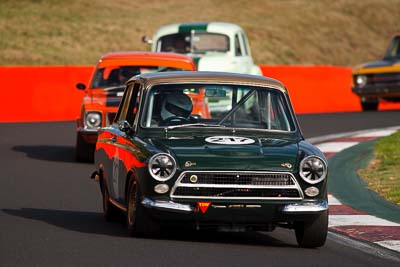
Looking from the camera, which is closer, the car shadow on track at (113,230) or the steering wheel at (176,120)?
the car shadow on track at (113,230)

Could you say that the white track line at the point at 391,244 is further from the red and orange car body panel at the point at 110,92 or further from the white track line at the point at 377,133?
the white track line at the point at 377,133

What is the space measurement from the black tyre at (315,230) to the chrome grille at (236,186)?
26 cm

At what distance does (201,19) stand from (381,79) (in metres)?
19.4

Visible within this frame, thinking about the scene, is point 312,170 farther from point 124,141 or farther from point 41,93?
point 41,93

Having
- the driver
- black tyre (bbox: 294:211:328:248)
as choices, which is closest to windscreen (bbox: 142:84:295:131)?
the driver

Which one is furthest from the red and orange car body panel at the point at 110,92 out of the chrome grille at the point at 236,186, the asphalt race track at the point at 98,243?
the chrome grille at the point at 236,186

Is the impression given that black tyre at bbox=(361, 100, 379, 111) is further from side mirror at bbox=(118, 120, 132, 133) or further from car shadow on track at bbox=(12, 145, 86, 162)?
side mirror at bbox=(118, 120, 132, 133)

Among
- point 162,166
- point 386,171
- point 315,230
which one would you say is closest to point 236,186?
point 162,166

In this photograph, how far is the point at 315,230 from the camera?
10.2m

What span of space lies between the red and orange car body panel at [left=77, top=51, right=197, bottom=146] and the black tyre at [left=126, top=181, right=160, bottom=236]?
7217 mm

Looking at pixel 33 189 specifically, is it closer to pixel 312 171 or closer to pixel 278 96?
pixel 278 96

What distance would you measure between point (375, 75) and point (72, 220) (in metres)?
19.6

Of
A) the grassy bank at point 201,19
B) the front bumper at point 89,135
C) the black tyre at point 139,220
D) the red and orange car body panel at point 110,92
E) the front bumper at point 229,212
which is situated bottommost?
the grassy bank at point 201,19

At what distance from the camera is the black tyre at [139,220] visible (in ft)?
33.2
